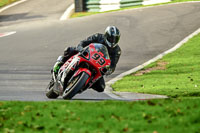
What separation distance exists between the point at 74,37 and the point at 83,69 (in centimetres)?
1244

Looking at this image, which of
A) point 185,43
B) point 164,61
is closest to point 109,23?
point 185,43

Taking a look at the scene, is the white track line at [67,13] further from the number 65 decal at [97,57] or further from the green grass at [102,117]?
the green grass at [102,117]

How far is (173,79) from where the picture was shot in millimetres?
15477

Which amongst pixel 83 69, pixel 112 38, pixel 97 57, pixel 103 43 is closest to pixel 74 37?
pixel 103 43

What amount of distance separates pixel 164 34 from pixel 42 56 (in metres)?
5.62

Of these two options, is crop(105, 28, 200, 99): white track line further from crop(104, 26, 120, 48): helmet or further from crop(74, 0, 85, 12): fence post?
crop(74, 0, 85, 12): fence post

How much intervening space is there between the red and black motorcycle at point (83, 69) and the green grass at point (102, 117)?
5.18ft

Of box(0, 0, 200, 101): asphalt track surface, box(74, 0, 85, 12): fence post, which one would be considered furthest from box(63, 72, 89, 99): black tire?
box(74, 0, 85, 12): fence post

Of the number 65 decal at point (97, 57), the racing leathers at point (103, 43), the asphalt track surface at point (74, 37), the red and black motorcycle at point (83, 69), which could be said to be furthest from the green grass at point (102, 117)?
the asphalt track surface at point (74, 37)

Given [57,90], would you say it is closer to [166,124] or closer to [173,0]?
[166,124]

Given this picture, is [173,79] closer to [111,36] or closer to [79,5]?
[111,36]

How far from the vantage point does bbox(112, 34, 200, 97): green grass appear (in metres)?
13.4

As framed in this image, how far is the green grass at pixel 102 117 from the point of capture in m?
6.84

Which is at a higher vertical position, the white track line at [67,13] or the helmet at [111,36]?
the helmet at [111,36]
